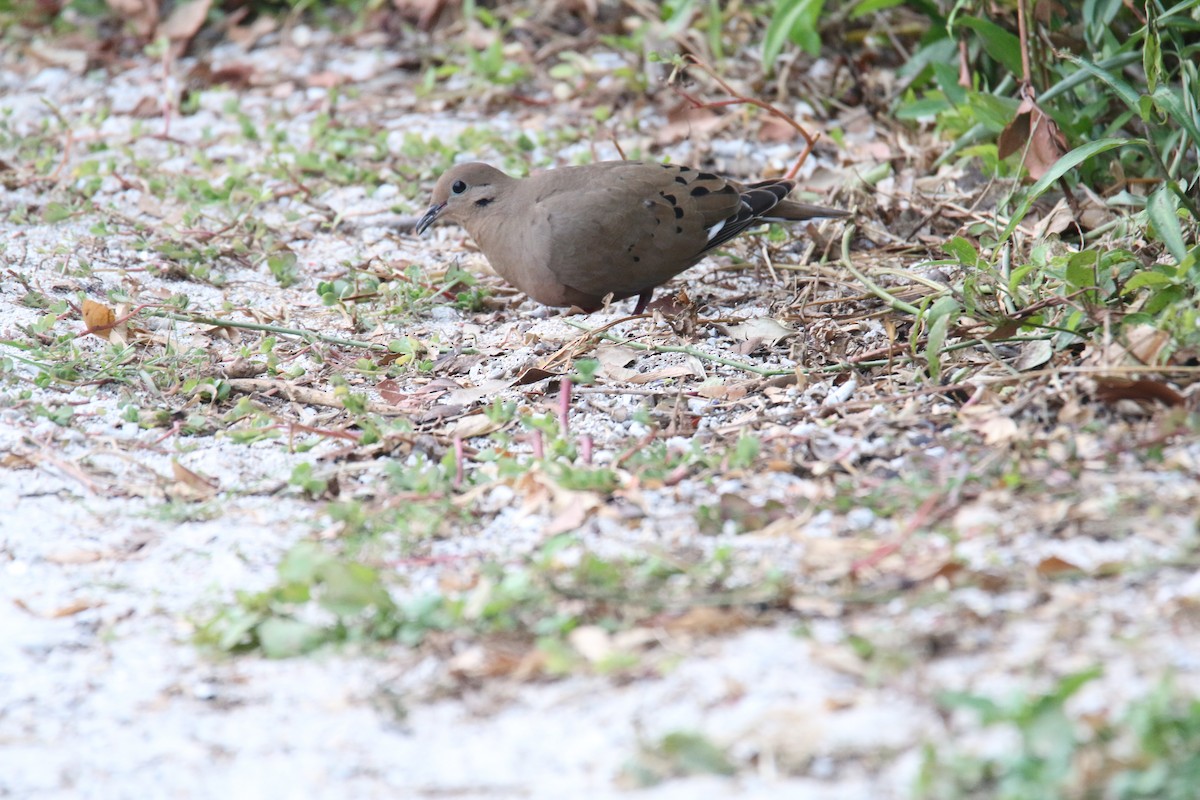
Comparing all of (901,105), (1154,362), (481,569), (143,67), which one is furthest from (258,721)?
(143,67)

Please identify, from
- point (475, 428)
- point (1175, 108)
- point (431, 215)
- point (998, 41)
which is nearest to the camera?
point (475, 428)

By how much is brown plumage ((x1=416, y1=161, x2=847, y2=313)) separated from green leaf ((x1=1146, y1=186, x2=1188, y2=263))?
4.02 feet

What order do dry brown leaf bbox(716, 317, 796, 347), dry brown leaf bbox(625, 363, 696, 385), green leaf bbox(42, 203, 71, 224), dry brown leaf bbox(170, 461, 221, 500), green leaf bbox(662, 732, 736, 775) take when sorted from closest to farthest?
green leaf bbox(662, 732, 736, 775)
dry brown leaf bbox(170, 461, 221, 500)
dry brown leaf bbox(625, 363, 696, 385)
dry brown leaf bbox(716, 317, 796, 347)
green leaf bbox(42, 203, 71, 224)

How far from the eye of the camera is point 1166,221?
351cm

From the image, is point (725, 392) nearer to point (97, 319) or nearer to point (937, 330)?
point (937, 330)

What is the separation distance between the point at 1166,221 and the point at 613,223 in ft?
5.72

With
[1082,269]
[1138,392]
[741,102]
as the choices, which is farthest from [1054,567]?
[741,102]

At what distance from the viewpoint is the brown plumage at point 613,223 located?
4363 mm

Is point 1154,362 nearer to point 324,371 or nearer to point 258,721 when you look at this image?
point 258,721

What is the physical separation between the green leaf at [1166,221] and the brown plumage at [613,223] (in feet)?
4.02

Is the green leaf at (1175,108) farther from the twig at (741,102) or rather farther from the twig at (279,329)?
the twig at (279,329)

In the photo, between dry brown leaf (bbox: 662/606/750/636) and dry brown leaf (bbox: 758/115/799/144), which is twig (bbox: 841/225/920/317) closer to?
dry brown leaf (bbox: 758/115/799/144)

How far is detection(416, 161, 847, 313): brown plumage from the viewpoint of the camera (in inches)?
172

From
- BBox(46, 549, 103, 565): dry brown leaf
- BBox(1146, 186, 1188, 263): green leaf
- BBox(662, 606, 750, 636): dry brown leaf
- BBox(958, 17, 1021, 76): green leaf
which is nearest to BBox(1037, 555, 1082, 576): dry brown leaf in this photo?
BBox(662, 606, 750, 636): dry brown leaf
